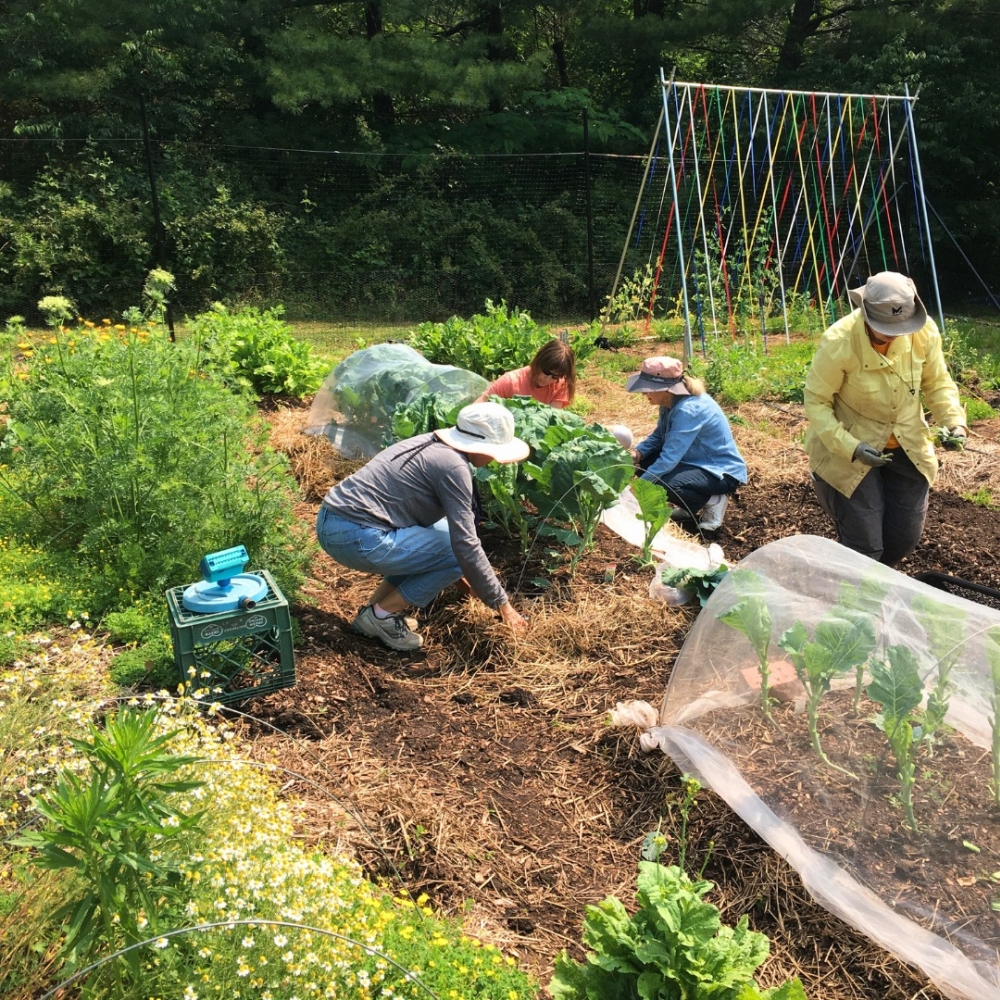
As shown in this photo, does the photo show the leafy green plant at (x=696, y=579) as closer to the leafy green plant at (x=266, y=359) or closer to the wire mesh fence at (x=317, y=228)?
the leafy green plant at (x=266, y=359)

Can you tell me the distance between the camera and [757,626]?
10.3 feet

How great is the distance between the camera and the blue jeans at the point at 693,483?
17.7 ft

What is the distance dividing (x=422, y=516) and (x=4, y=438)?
289 centimetres

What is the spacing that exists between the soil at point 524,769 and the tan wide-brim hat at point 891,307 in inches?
59.6

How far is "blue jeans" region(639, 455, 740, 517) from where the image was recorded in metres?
5.40

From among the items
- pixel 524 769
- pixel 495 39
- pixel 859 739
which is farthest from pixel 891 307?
pixel 495 39

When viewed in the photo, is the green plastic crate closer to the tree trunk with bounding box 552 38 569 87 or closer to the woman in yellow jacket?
the woman in yellow jacket

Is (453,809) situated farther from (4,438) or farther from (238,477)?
(4,438)

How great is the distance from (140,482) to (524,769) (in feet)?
6.77

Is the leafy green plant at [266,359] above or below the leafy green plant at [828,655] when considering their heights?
below

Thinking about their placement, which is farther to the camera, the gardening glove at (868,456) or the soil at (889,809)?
the gardening glove at (868,456)

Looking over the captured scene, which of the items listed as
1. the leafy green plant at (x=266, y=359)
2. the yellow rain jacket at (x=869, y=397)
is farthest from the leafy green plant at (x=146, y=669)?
the leafy green plant at (x=266, y=359)

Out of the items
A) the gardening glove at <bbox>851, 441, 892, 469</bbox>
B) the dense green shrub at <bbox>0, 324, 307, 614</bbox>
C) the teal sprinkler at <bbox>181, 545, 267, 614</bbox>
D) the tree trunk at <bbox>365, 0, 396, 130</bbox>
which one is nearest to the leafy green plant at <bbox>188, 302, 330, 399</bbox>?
the dense green shrub at <bbox>0, 324, 307, 614</bbox>

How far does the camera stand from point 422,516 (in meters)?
4.02
